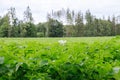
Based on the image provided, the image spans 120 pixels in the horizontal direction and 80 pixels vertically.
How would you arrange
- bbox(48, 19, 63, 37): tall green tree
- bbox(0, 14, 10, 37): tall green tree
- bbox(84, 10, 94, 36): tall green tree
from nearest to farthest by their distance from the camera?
bbox(0, 14, 10, 37): tall green tree
bbox(48, 19, 63, 37): tall green tree
bbox(84, 10, 94, 36): tall green tree

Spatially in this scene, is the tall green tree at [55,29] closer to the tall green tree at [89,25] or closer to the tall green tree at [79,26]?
Result: the tall green tree at [79,26]

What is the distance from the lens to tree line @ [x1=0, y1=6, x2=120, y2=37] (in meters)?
48.3

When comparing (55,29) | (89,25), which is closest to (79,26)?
(89,25)

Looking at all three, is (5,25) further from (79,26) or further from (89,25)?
(89,25)

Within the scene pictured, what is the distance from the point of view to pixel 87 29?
56094 millimetres

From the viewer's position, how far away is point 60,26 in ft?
170

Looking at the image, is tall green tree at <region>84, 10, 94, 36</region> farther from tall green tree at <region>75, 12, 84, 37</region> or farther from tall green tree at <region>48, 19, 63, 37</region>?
tall green tree at <region>48, 19, 63, 37</region>

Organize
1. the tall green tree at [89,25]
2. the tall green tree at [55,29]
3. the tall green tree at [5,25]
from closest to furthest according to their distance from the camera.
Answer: the tall green tree at [5,25], the tall green tree at [55,29], the tall green tree at [89,25]

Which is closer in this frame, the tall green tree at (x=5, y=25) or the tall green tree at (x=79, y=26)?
the tall green tree at (x=5, y=25)

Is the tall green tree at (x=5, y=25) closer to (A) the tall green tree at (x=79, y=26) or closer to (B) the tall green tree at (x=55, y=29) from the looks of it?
(B) the tall green tree at (x=55, y=29)

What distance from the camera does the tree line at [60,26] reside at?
4828 cm

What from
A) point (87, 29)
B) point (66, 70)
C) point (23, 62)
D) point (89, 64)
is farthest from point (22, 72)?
point (87, 29)

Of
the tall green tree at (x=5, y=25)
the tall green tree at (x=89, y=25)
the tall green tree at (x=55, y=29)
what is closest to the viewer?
the tall green tree at (x=5, y=25)

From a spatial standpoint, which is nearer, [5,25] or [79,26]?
[5,25]
